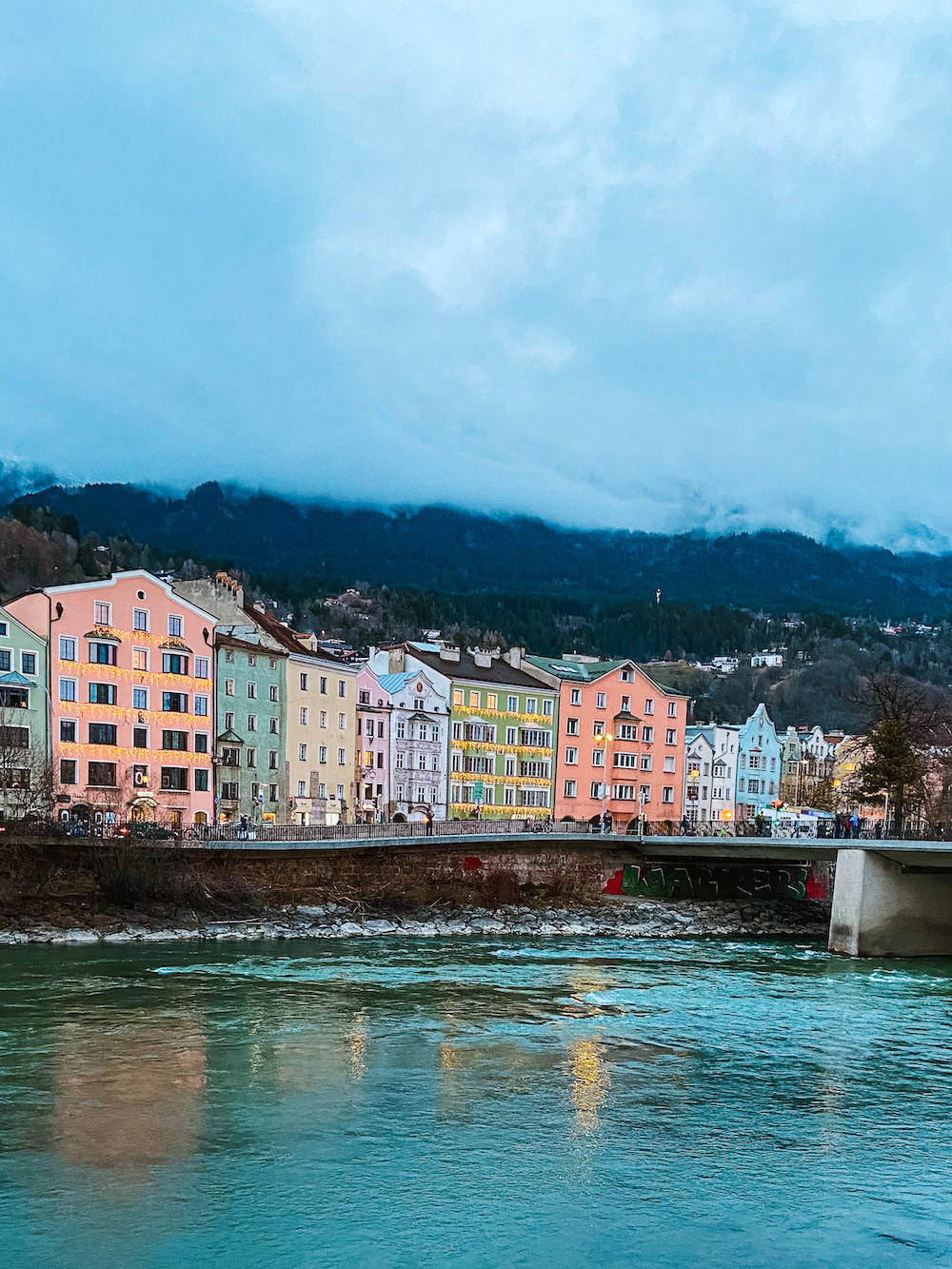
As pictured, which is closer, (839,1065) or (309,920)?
(839,1065)

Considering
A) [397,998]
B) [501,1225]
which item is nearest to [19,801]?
[397,998]

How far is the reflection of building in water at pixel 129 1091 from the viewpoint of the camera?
903 inches

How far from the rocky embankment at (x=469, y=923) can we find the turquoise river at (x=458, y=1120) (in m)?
6.86

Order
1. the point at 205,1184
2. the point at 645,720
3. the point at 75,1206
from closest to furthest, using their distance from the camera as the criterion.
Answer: the point at 75,1206, the point at 205,1184, the point at 645,720

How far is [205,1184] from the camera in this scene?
69.9 feet

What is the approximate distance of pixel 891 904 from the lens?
5841cm

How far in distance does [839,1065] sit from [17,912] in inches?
1300

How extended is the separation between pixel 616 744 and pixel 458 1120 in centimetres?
7412

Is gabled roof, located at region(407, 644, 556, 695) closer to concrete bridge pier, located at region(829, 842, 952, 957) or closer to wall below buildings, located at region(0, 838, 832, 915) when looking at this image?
wall below buildings, located at region(0, 838, 832, 915)

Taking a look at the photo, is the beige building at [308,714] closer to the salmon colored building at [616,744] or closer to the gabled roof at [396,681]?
the gabled roof at [396,681]

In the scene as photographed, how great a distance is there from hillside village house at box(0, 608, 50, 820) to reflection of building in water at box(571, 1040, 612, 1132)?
1363 inches

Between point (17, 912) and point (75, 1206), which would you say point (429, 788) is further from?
point (75, 1206)

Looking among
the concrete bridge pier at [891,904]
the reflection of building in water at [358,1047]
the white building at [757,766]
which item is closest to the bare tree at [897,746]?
the concrete bridge pier at [891,904]

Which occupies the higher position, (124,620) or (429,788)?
(124,620)
